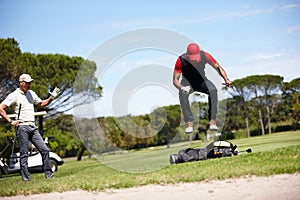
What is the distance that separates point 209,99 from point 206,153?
1197 mm

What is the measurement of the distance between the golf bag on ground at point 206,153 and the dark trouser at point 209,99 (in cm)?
70

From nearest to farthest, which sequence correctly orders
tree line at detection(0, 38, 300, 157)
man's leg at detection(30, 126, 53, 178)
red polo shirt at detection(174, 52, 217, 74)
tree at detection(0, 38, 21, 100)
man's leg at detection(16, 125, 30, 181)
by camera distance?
red polo shirt at detection(174, 52, 217, 74)
man's leg at detection(16, 125, 30, 181)
man's leg at detection(30, 126, 53, 178)
tree line at detection(0, 38, 300, 157)
tree at detection(0, 38, 21, 100)

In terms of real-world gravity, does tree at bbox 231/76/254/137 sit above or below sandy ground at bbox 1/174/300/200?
above

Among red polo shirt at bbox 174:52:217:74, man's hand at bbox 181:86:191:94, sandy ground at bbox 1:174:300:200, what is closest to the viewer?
sandy ground at bbox 1:174:300:200

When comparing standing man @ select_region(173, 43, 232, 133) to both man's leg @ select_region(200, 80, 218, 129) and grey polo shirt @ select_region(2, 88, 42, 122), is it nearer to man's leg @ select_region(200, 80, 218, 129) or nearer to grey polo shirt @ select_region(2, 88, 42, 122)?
man's leg @ select_region(200, 80, 218, 129)

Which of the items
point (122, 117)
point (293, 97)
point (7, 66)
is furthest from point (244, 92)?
point (122, 117)

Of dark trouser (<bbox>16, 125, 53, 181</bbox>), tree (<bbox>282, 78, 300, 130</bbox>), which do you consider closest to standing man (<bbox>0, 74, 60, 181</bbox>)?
dark trouser (<bbox>16, 125, 53, 181</bbox>)

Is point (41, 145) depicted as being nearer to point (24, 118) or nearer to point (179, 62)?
point (24, 118)

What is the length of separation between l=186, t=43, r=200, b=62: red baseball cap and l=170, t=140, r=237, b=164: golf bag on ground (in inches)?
79.9

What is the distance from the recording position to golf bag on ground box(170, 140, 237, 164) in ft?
31.8

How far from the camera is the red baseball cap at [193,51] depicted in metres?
9.32

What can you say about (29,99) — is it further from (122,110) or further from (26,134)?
(122,110)

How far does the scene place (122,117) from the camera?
40.1 ft

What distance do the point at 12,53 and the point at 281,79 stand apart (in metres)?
39.8
